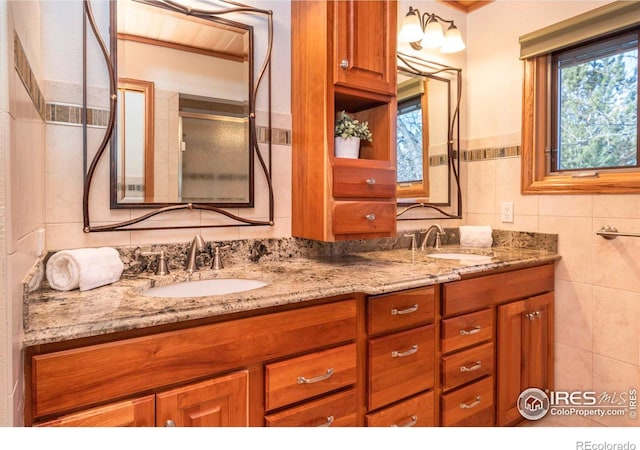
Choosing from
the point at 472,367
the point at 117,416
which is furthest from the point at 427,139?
the point at 117,416

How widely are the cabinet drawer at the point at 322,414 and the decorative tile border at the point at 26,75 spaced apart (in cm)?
107

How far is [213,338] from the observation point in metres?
1.01

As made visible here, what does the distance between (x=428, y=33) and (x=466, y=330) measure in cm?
165

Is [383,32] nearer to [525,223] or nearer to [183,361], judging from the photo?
[525,223]

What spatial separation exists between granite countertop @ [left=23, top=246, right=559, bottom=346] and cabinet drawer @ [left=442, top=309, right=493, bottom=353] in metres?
0.20

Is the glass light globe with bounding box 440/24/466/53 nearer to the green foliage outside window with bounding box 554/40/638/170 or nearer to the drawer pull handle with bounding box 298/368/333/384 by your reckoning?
the green foliage outside window with bounding box 554/40/638/170

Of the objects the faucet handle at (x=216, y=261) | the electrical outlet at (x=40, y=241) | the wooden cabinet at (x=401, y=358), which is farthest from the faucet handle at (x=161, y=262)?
the wooden cabinet at (x=401, y=358)

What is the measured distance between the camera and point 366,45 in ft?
5.18

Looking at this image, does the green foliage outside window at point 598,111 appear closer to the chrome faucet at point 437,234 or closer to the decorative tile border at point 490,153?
the decorative tile border at point 490,153

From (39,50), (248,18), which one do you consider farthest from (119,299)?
(248,18)

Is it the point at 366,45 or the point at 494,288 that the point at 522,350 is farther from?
the point at 366,45

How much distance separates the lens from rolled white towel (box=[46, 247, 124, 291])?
113cm

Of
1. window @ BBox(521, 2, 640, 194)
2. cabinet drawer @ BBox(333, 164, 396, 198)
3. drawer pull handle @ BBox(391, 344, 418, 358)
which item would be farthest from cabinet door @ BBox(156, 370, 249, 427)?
window @ BBox(521, 2, 640, 194)

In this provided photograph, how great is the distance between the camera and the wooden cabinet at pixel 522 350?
173 centimetres
